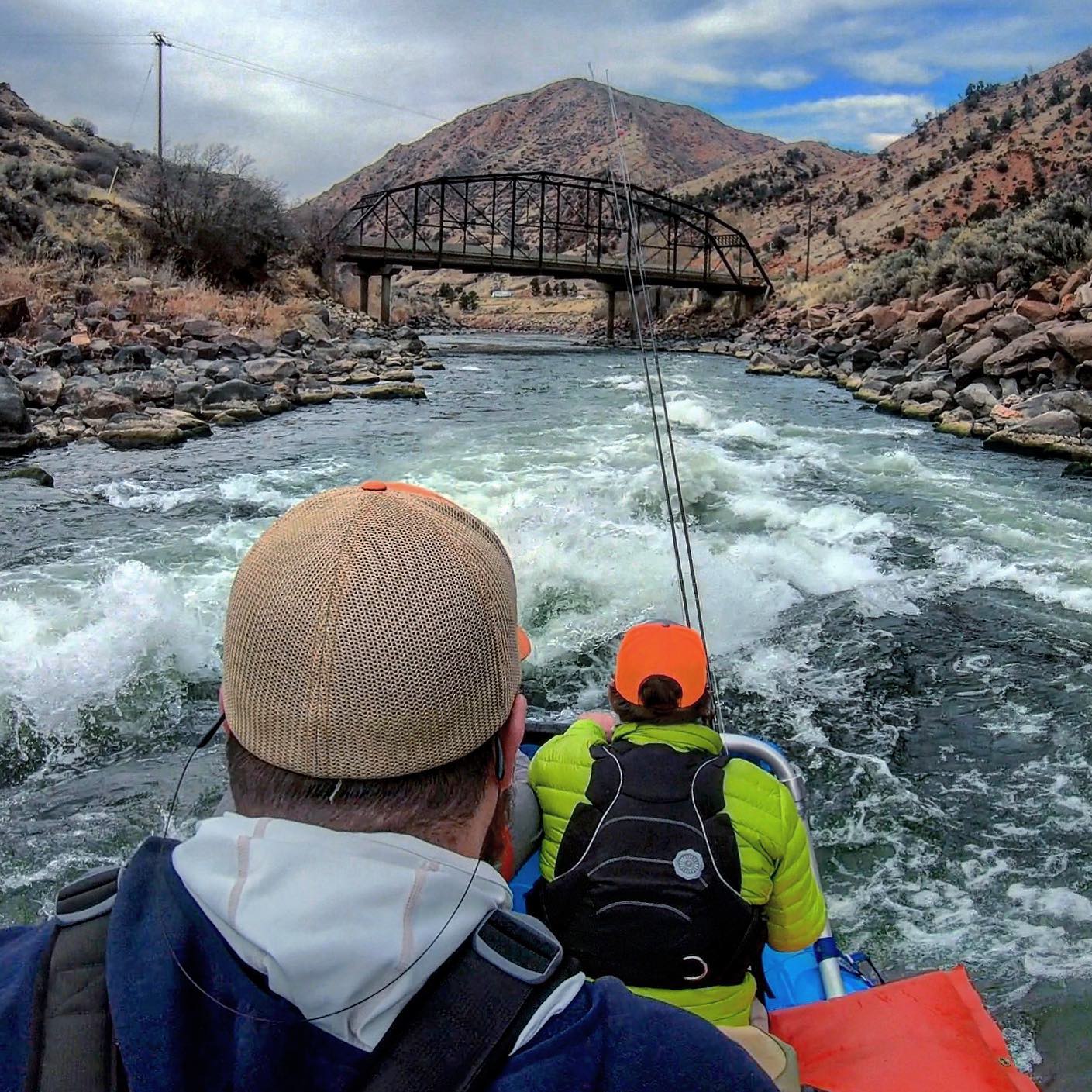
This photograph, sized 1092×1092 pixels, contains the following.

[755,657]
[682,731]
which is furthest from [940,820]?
[682,731]

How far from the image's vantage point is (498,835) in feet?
3.49

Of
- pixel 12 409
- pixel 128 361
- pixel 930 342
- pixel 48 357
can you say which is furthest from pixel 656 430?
pixel 930 342

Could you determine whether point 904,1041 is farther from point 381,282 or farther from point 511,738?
point 381,282

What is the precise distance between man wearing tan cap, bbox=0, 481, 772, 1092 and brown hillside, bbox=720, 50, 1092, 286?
38.6 metres

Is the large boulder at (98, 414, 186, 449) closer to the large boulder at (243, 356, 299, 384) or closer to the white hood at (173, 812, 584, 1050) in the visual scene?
the large boulder at (243, 356, 299, 384)

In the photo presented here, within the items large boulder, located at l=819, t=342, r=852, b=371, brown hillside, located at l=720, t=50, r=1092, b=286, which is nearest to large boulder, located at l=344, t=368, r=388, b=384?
large boulder, located at l=819, t=342, r=852, b=371

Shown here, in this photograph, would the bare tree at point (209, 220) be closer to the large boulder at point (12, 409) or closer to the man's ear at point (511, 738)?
the large boulder at point (12, 409)

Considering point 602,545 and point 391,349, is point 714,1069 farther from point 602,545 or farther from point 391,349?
point 391,349

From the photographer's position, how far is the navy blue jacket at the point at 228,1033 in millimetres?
729

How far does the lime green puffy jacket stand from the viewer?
2188 mm

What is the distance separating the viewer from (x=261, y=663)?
95 centimetres

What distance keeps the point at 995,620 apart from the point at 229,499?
7417 millimetres

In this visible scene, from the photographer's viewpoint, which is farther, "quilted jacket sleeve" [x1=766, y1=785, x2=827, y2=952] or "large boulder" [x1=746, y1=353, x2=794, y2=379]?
"large boulder" [x1=746, y1=353, x2=794, y2=379]

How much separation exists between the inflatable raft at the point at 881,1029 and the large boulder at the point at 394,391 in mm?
16934
